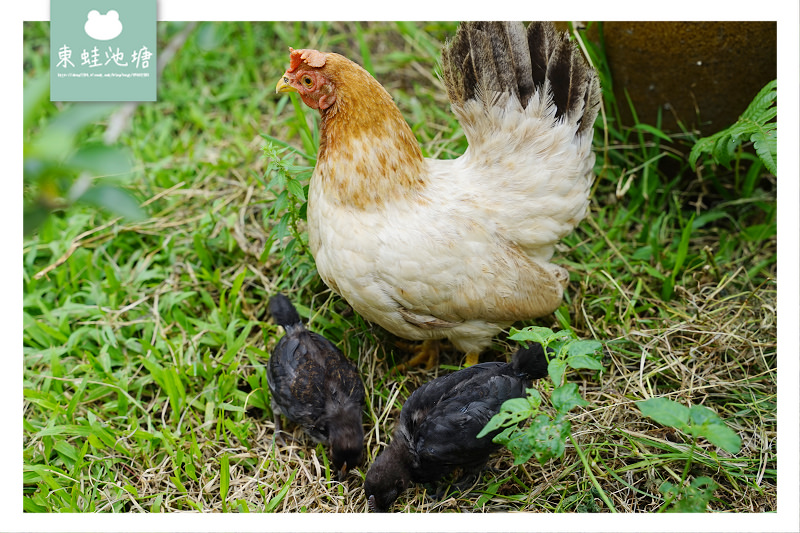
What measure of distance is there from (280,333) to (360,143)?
1.25m

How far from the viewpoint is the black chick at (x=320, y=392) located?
9.11 feet

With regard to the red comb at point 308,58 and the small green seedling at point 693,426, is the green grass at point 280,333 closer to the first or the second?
the small green seedling at point 693,426

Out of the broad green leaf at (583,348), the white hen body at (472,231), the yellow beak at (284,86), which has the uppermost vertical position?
the yellow beak at (284,86)

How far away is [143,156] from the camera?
409cm

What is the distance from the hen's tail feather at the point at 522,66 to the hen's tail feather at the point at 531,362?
3.36 ft

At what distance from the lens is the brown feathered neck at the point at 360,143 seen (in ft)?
8.42

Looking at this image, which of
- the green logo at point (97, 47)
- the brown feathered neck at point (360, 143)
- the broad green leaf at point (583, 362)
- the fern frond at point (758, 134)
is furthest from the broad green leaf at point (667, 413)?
the green logo at point (97, 47)

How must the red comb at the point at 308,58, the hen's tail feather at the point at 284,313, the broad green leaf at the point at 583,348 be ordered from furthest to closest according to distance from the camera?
the hen's tail feather at the point at 284,313
the red comb at the point at 308,58
the broad green leaf at the point at 583,348

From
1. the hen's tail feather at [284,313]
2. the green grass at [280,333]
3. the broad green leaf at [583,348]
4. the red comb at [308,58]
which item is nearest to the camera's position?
the broad green leaf at [583,348]

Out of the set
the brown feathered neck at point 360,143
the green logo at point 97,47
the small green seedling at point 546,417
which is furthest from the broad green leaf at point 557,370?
the green logo at point 97,47

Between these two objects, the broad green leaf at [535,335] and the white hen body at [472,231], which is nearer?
the broad green leaf at [535,335]

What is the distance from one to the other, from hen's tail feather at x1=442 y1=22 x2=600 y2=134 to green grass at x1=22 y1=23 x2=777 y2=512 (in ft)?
1.21

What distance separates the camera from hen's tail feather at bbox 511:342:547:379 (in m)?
2.63

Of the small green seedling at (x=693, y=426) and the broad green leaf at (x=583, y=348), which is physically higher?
the broad green leaf at (x=583, y=348)
